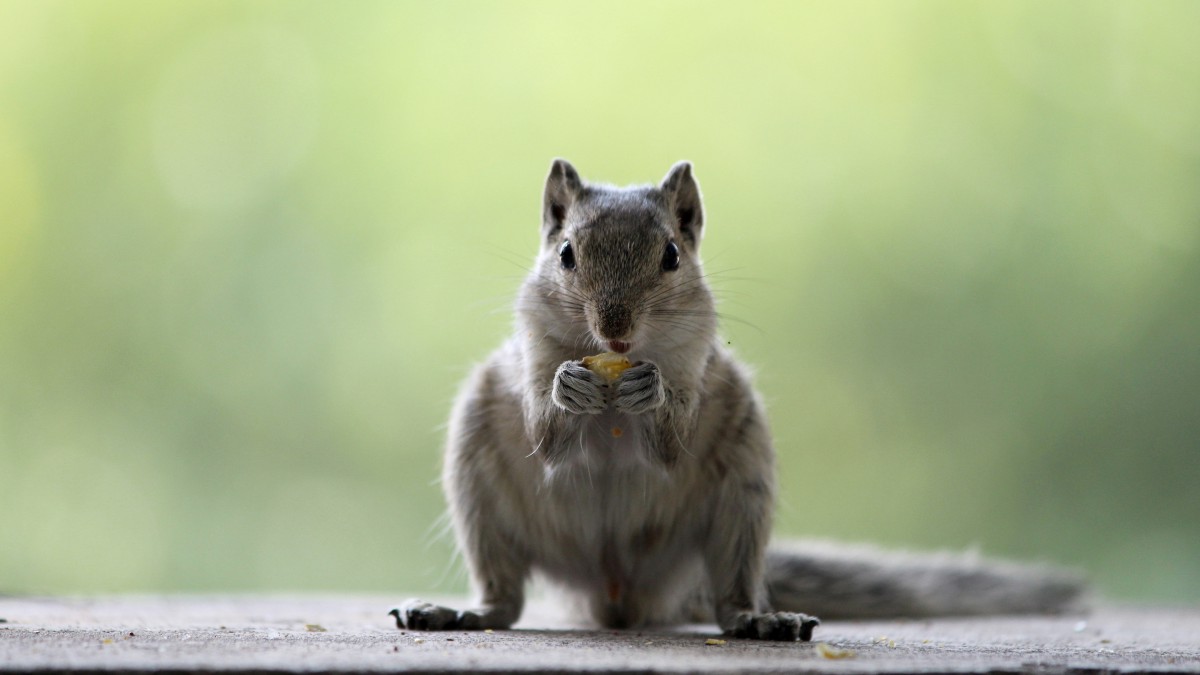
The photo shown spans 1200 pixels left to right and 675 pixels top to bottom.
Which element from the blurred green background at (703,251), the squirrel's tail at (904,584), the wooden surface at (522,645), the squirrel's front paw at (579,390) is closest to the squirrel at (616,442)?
the squirrel's front paw at (579,390)

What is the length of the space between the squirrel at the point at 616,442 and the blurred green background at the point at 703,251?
1755 millimetres

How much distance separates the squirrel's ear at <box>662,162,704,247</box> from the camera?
2779mm

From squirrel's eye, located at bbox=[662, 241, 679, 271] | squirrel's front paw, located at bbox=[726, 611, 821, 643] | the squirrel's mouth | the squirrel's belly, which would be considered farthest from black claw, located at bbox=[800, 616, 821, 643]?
squirrel's eye, located at bbox=[662, 241, 679, 271]

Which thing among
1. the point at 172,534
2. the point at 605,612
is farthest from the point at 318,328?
the point at 605,612

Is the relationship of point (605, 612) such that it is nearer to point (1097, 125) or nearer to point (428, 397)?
point (428, 397)

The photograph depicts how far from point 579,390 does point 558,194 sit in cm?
66

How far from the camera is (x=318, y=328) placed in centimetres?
459

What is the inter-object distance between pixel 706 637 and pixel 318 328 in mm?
2559

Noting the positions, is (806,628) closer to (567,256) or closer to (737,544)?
(737,544)

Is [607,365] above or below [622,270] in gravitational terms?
below

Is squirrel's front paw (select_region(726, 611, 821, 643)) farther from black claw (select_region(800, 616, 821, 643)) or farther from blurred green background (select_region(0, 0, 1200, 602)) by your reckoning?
blurred green background (select_region(0, 0, 1200, 602))

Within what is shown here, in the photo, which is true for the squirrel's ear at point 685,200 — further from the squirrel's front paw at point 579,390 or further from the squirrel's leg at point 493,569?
the squirrel's leg at point 493,569

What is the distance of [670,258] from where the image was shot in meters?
2.59

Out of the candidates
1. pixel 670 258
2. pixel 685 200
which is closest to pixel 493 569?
pixel 670 258
